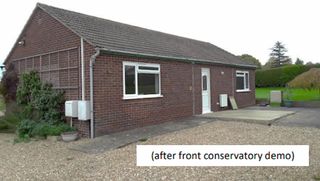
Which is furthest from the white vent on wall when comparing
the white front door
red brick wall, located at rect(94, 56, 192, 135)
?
red brick wall, located at rect(94, 56, 192, 135)

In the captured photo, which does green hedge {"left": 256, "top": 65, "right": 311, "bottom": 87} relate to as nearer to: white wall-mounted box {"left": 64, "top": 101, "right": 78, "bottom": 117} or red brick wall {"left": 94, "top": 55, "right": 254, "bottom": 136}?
red brick wall {"left": 94, "top": 55, "right": 254, "bottom": 136}

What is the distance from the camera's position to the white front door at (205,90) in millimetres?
14633

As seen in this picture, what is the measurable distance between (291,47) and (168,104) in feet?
218

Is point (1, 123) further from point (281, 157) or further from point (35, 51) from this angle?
point (281, 157)

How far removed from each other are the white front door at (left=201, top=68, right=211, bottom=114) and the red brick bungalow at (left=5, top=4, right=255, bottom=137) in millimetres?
53

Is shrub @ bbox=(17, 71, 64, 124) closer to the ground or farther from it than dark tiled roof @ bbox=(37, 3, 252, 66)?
closer to the ground

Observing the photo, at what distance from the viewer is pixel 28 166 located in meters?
6.39

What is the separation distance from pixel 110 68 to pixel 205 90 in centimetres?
659

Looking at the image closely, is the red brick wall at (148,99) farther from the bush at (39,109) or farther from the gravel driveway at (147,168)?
the bush at (39,109)

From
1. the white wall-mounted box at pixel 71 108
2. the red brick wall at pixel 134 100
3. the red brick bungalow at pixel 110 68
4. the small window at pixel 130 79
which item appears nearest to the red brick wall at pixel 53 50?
the red brick bungalow at pixel 110 68

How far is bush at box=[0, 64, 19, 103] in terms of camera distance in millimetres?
12609

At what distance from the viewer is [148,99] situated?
11.2 m

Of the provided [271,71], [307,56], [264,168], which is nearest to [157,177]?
[264,168]
